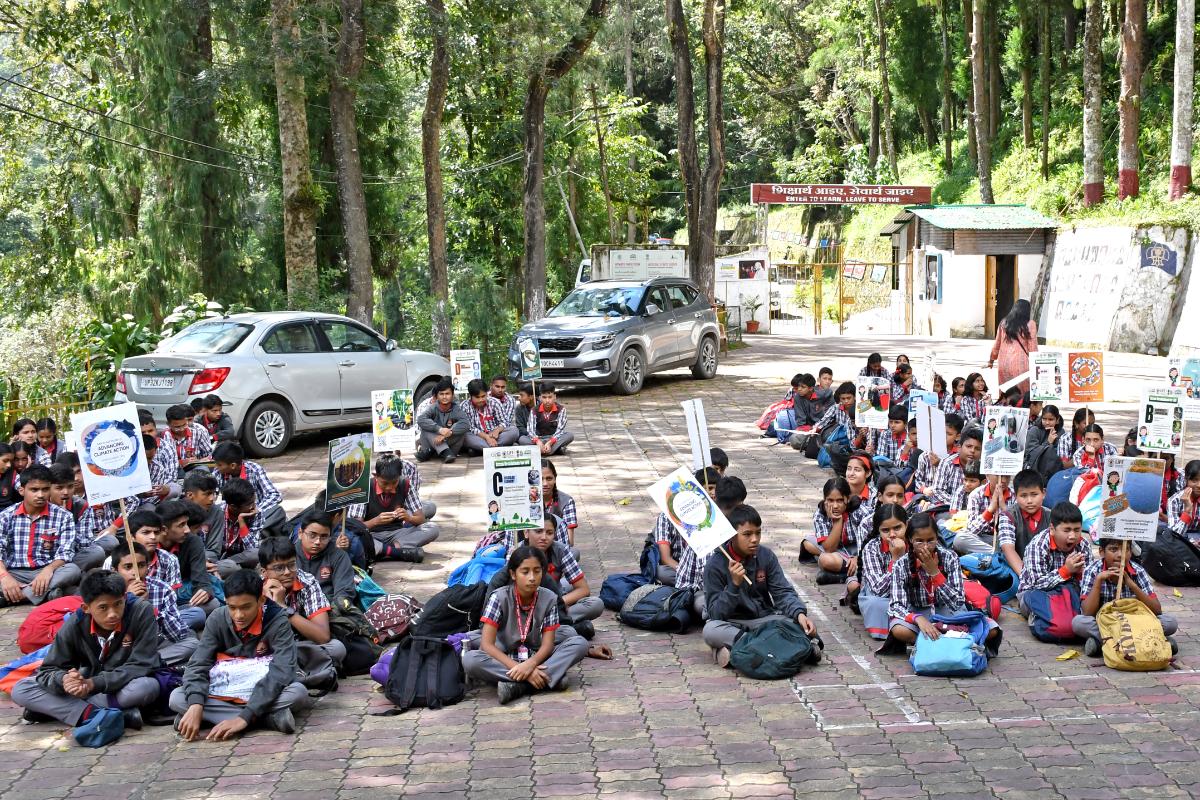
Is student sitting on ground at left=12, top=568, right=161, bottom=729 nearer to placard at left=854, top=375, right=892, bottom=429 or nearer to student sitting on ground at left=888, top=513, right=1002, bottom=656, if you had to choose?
student sitting on ground at left=888, top=513, right=1002, bottom=656

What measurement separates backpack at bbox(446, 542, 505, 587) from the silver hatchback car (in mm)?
6060

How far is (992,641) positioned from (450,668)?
3.33m

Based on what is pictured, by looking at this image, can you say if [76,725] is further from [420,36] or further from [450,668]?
[420,36]

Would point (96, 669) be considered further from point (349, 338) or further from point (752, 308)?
point (752, 308)

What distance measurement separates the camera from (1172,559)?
8.29 metres

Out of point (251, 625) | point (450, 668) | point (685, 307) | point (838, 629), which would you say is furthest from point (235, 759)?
point (685, 307)

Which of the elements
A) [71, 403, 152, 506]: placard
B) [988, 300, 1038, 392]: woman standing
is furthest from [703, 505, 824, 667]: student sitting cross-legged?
[988, 300, 1038, 392]: woman standing

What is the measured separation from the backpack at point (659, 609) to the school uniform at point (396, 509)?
246 cm

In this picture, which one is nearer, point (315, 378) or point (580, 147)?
point (315, 378)

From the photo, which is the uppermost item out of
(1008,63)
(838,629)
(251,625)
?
(1008,63)

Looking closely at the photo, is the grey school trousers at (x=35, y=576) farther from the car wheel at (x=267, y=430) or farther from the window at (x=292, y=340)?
the window at (x=292, y=340)

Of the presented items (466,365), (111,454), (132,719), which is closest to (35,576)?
(111,454)

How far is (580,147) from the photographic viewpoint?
36000 mm

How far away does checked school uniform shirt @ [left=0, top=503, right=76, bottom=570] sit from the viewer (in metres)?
8.24
